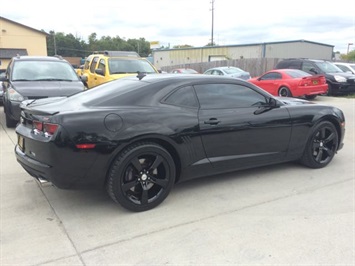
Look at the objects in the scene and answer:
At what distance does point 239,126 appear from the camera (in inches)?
168

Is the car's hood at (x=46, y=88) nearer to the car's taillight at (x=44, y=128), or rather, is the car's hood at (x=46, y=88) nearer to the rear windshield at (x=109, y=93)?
the rear windshield at (x=109, y=93)

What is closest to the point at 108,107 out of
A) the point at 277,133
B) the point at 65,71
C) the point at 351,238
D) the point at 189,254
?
the point at 189,254

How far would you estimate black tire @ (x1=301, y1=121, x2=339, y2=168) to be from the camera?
5.02 metres

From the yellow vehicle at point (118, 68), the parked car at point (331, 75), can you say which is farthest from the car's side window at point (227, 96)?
the parked car at point (331, 75)

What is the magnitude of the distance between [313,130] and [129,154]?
9.56ft

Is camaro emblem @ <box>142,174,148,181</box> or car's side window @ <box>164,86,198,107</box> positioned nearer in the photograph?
camaro emblem @ <box>142,174,148,181</box>

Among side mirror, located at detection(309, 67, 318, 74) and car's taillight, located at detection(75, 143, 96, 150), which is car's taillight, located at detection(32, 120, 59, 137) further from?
side mirror, located at detection(309, 67, 318, 74)

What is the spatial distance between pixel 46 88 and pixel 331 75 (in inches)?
498

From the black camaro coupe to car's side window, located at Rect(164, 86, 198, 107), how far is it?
0.04 ft

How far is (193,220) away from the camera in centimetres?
350

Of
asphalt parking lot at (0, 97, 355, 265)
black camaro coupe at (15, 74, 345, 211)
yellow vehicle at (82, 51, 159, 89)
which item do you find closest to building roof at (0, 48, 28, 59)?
yellow vehicle at (82, 51, 159, 89)

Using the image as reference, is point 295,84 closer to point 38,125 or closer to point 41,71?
point 41,71

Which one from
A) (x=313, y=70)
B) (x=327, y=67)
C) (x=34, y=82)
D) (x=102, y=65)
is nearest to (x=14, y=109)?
(x=34, y=82)

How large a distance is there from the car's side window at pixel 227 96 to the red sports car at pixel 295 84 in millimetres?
9011
